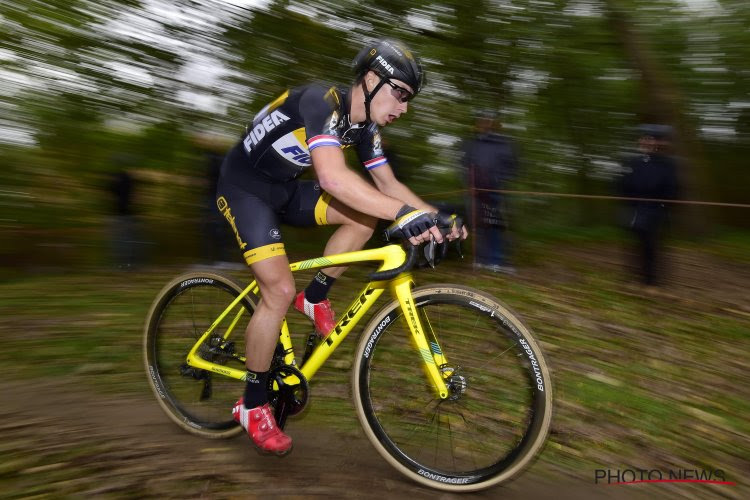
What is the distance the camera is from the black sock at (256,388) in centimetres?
340

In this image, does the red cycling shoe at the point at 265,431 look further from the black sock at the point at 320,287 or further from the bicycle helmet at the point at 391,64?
the bicycle helmet at the point at 391,64

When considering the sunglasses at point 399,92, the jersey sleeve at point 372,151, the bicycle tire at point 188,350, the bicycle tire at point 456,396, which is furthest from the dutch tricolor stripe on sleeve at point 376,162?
the bicycle tire at point 188,350

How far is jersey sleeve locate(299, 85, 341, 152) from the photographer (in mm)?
3055

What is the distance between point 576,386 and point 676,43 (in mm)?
10113

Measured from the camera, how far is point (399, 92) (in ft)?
10.4

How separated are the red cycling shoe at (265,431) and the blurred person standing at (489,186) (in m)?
4.89

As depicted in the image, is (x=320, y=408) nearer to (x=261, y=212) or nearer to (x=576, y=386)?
(x=261, y=212)

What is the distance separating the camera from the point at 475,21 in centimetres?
995

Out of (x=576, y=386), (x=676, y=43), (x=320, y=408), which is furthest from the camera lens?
(x=676, y=43)

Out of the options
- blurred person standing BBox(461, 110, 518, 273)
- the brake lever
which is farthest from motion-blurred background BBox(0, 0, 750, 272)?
the brake lever

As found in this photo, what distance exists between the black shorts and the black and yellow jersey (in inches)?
2.2

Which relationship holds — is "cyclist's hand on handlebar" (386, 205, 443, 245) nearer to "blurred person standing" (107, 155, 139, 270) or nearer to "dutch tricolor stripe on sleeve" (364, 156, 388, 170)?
"dutch tricolor stripe on sleeve" (364, 156, 388, 170)

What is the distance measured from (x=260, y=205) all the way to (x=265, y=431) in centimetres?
123

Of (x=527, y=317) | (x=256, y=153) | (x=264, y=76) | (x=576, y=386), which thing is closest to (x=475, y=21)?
(x=264, y=76)
